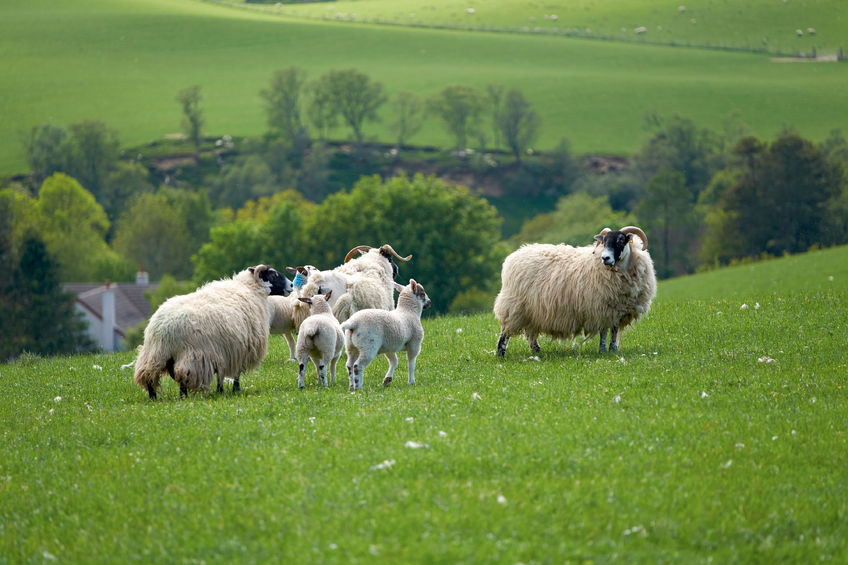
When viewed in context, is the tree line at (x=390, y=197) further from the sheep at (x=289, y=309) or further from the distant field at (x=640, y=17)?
the sheep at (x=289, y=309)

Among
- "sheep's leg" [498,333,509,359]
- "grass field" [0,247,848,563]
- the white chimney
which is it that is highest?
"grass field" [0,247,848,563]

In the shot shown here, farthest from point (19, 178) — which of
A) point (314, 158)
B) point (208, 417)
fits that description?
point (208, 417)

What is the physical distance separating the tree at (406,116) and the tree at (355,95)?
3399 millimetres

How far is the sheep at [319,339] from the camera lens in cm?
1416

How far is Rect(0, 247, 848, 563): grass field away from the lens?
26.6 feet

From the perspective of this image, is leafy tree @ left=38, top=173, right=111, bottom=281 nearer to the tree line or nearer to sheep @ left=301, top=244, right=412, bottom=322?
the tree line

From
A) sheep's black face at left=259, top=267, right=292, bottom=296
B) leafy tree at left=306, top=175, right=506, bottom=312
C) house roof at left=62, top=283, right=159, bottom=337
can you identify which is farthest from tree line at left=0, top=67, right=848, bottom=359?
sheep's black face at left=259, top=267, right=292, bottom=296

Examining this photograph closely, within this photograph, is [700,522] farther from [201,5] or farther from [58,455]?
[201,5]

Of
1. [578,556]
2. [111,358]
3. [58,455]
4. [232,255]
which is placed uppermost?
[578,556]

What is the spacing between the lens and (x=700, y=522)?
8.36 metres

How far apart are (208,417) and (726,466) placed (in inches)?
260

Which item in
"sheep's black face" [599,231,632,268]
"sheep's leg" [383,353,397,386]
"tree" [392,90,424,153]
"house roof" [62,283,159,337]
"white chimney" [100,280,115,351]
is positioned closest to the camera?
"sheep's leg" [383,353,397,386]

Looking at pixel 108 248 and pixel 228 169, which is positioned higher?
pixel 228 169

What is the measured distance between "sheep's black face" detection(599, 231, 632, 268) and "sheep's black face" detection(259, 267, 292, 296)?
5.53 m
